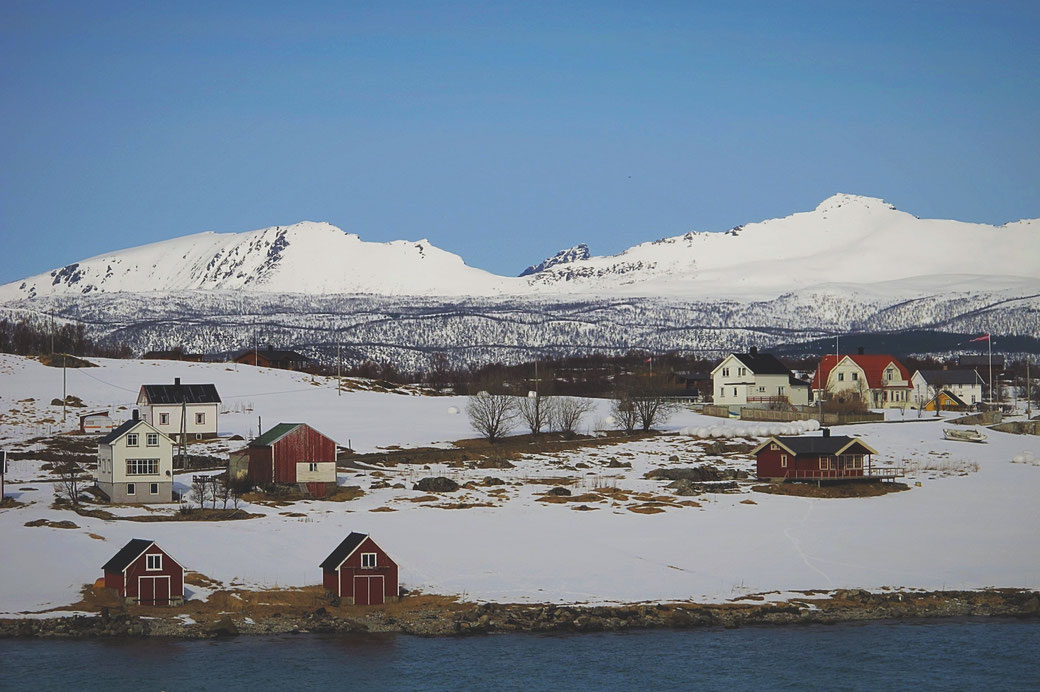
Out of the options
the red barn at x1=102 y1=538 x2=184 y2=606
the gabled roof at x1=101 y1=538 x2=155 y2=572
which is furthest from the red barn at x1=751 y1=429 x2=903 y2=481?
the gabled roof at x1=101 y1=538 x2=155 y2=572

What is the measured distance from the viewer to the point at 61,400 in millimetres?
95500

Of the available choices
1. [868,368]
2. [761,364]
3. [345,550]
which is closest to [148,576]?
[345,550]

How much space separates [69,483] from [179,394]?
20155 millimetres

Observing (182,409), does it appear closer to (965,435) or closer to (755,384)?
(965,435)

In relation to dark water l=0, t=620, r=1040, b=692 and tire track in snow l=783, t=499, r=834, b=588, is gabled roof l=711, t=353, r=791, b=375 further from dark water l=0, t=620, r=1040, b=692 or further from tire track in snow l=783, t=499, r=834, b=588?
dark water l=0, t=620, r=1040, b=692

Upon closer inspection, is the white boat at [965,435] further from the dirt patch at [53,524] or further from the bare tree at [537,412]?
the dirt patch at [53,524]

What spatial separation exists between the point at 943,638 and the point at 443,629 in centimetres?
1537

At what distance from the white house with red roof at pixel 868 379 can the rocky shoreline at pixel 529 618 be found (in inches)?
2942

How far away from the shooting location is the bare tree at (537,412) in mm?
92062

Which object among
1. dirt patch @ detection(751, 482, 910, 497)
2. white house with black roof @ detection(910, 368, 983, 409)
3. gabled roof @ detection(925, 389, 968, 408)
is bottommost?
dirt patch @ detection(751, 482, 910, 497)

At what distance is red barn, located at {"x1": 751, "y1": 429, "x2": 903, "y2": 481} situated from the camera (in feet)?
220

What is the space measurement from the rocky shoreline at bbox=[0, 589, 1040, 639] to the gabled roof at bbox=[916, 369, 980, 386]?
84.1m

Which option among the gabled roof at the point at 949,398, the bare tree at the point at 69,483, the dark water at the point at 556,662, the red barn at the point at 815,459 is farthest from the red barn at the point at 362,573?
the gabled roof at the point at 949,398

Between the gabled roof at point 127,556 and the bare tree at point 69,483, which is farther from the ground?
the bare tree at point 69,483
